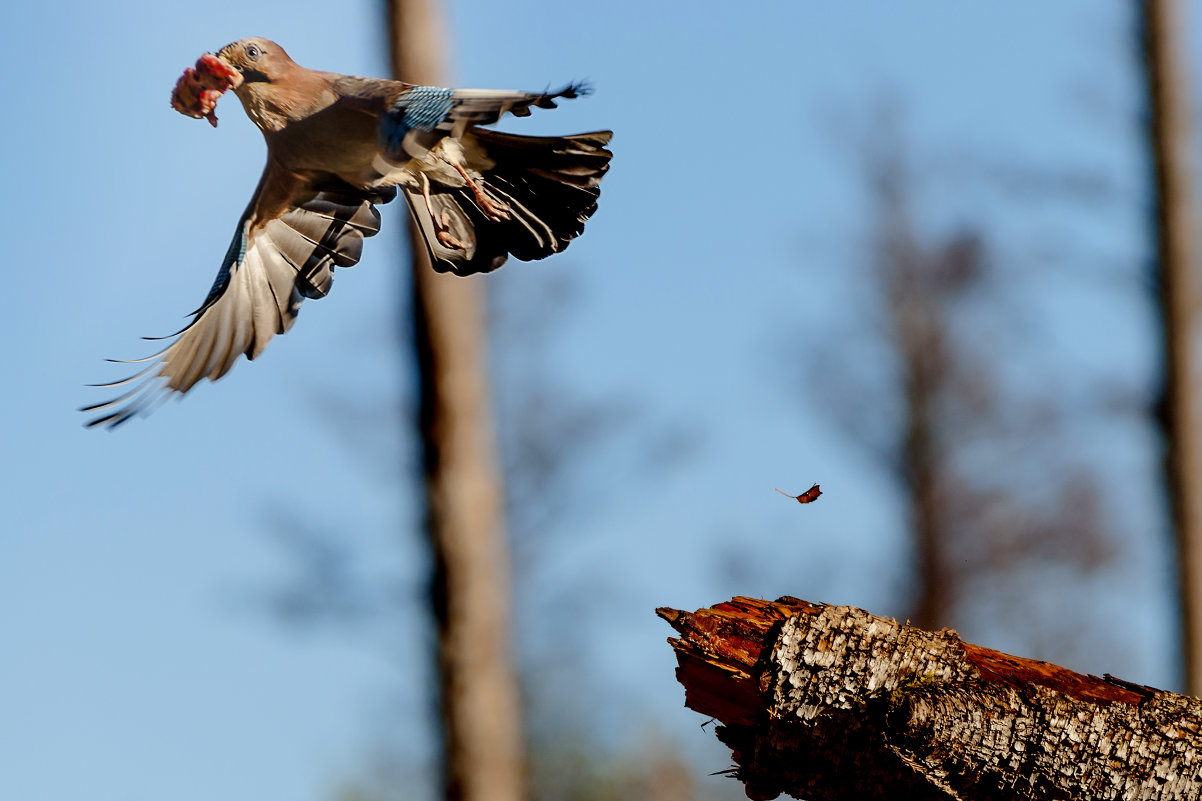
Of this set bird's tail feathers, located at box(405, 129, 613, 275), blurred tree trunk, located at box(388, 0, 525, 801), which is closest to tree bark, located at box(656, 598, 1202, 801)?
bird's tail feathers, located at box(405, 129, 613, 275)

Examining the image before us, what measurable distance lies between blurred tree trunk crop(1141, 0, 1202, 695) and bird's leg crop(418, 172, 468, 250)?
528cm

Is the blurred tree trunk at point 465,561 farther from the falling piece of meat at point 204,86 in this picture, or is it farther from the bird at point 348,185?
the falling piece of meat at point 204,86

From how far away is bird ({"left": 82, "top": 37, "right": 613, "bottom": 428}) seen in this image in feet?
3.43

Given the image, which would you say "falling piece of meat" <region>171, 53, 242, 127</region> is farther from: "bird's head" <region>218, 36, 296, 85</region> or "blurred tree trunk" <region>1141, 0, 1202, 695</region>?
"blurred tree trunk" <region>1141, 0, 1202, 695</region>

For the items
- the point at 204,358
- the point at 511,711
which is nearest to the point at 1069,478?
the point at 511,711

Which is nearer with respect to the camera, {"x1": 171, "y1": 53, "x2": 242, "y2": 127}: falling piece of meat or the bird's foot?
{"x1": 171, "y1": 53, "x2": 242, "y2": 127}: falling piece of meat

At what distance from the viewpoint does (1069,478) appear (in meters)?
10.7

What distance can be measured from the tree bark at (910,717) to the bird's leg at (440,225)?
1028 millimetres

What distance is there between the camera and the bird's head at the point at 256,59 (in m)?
1.03

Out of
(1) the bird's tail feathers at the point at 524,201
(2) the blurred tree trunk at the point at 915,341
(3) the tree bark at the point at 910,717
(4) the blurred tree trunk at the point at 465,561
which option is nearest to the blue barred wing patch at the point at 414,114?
(1) the bird's tail feathers at the point at 524,201

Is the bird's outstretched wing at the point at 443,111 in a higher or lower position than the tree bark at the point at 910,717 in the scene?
higher

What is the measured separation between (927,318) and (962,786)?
9698 mm

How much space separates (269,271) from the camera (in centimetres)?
132

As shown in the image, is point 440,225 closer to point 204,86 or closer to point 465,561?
point 204,86
